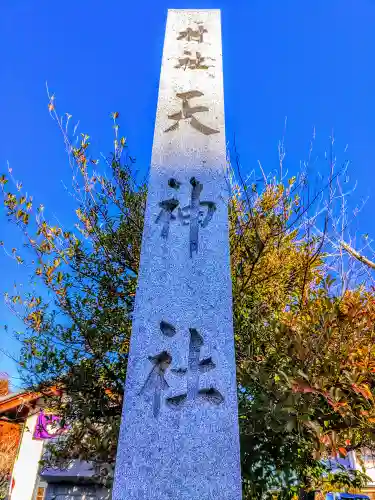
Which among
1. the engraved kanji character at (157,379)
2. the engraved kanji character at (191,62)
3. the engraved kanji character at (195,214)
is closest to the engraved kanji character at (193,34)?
the engraved kanji character at (191,62)

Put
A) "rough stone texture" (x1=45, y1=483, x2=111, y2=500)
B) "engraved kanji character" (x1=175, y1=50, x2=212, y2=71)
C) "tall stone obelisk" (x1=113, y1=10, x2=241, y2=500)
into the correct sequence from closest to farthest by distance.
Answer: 1. "tall stone obelisk" (x1=113, y1=10, x2=241, y2=500)
2. "engraved kanji character" (x1=175, y1=50, x2=212, y2=71)
3. "rough stone texture" (x1=45, y1=483, x2=111, y2=500)

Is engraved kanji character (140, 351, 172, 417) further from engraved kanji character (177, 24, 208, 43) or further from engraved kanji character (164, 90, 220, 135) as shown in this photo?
engraved kanji character (177, 24, 208, 43)

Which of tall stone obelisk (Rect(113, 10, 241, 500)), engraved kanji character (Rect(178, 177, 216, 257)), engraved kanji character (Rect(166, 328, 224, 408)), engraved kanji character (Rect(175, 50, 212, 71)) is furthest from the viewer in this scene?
engraved kanji character (Rect(175, 50, 212, 71))

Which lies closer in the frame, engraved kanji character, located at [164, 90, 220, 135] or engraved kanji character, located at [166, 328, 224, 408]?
engraved kanji character, located at [166, 328, 224, 408]

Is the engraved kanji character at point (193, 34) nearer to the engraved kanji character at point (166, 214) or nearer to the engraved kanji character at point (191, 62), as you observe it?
the engraved kanji character at point (191, 62)

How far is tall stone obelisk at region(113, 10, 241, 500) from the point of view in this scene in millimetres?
1762

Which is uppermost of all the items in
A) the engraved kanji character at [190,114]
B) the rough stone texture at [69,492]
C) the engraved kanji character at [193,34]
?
the engraved kanji character at [193,34]

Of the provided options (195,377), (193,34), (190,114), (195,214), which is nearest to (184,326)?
(195,377)

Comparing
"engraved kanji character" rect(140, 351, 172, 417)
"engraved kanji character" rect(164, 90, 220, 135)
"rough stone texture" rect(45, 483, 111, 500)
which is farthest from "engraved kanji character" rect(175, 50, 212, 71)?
"rough stone texture" rect(45, 483, 111, 500)

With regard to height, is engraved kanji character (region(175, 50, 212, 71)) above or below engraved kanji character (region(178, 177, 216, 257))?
above

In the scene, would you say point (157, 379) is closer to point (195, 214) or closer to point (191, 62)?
point (195, 214)

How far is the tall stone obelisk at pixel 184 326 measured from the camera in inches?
69.4

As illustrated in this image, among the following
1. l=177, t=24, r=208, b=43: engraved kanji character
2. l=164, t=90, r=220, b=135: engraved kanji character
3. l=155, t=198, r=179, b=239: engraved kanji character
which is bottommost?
l=155, t=198, r=179, b=239: engraved kanji character

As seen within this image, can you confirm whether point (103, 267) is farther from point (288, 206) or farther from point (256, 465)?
point (256, 465)
